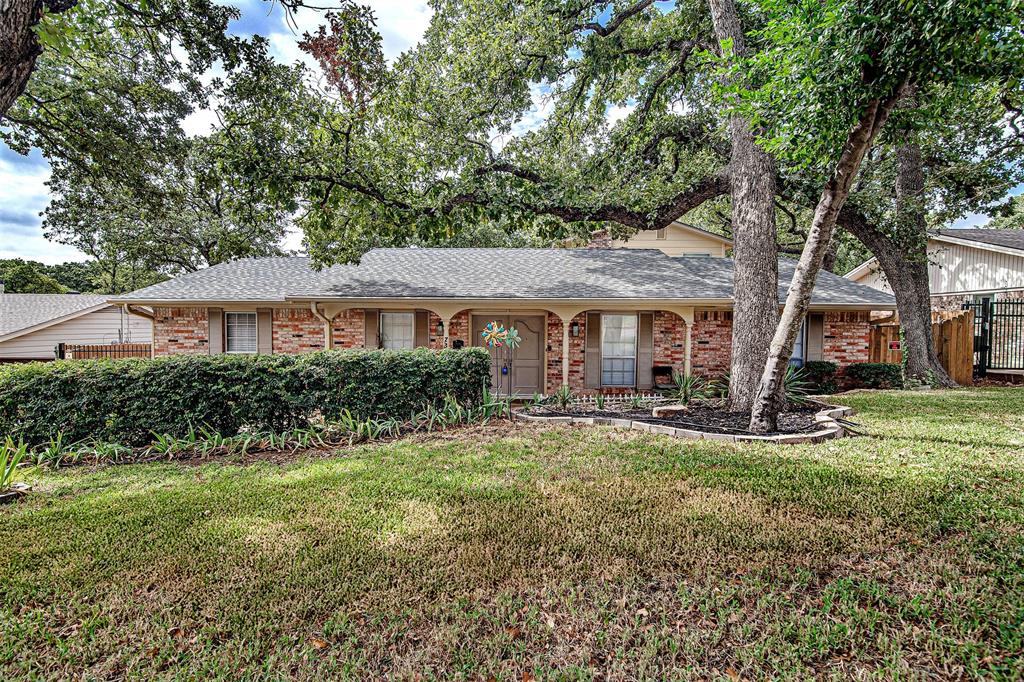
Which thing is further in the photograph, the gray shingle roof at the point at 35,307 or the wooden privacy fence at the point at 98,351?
the gray shingle roof at the point at 35,307

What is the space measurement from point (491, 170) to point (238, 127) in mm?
4749

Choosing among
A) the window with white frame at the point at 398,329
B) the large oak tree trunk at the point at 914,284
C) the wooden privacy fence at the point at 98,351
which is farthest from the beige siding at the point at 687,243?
the wooden privacy fence at the point at 98,351

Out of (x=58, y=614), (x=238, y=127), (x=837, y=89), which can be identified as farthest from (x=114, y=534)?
(x=837, y=89)

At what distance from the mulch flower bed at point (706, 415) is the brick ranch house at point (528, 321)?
8.18 ft

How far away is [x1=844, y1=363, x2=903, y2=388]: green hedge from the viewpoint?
10.5m

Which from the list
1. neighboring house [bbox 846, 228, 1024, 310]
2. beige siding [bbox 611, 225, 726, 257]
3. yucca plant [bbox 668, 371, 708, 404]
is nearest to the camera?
yucca plant [bbox 668, 371, 708, 404]

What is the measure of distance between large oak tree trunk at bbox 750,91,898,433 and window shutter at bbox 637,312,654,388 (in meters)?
5.25

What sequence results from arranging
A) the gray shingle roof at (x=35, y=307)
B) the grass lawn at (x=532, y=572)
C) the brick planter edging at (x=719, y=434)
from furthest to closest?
the gray shingle roof at (x=35, y=307)
the brick planter edging at (x=719, y=434)
the grass lawn at (x=532, y=572)

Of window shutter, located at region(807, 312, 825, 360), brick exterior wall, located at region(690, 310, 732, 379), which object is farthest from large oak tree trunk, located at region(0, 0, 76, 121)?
window shutter, located at region(807, 312, 825, 360)

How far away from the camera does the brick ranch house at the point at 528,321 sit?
10617 millimetres

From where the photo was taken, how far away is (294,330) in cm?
1124

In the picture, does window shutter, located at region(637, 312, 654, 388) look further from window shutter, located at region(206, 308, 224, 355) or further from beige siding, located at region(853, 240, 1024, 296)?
window shutter, located at region(206, 308, 224, 355)

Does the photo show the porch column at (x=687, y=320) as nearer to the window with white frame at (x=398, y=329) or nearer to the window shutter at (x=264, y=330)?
the window with white frame at (x=398, y=329)

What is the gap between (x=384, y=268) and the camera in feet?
39.1
